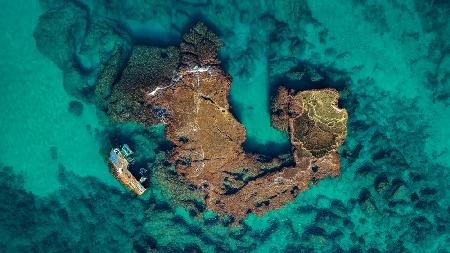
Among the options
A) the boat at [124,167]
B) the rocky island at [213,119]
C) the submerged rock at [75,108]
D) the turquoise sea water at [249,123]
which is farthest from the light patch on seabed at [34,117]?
the rocky island at [213,119]

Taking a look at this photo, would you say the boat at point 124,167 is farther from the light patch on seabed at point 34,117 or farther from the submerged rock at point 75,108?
the submerged rock at point 75,108

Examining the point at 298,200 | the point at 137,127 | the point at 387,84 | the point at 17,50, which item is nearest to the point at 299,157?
the point at 298,200

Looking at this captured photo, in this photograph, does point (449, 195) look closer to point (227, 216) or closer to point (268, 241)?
point (268, 241)

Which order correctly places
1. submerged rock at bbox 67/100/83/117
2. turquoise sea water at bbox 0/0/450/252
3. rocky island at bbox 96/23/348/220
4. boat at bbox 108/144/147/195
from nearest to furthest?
rocky island at bbox 96/23/348/220
turquoise sea water at bbox 0/0/450/252
boat at bbox 108/144/147/195
submerged rock at bbox 67/100/83/117

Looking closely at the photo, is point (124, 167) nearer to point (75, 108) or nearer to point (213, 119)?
point (75, 108)

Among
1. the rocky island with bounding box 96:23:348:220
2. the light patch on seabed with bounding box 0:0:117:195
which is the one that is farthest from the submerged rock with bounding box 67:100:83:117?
the rocky island with bounding box 96:23:348:220

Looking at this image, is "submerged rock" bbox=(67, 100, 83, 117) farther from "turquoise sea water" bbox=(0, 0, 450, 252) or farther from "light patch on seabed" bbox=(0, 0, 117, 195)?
"light patch on seabed" bbox=(0, 0, 117, 195)
